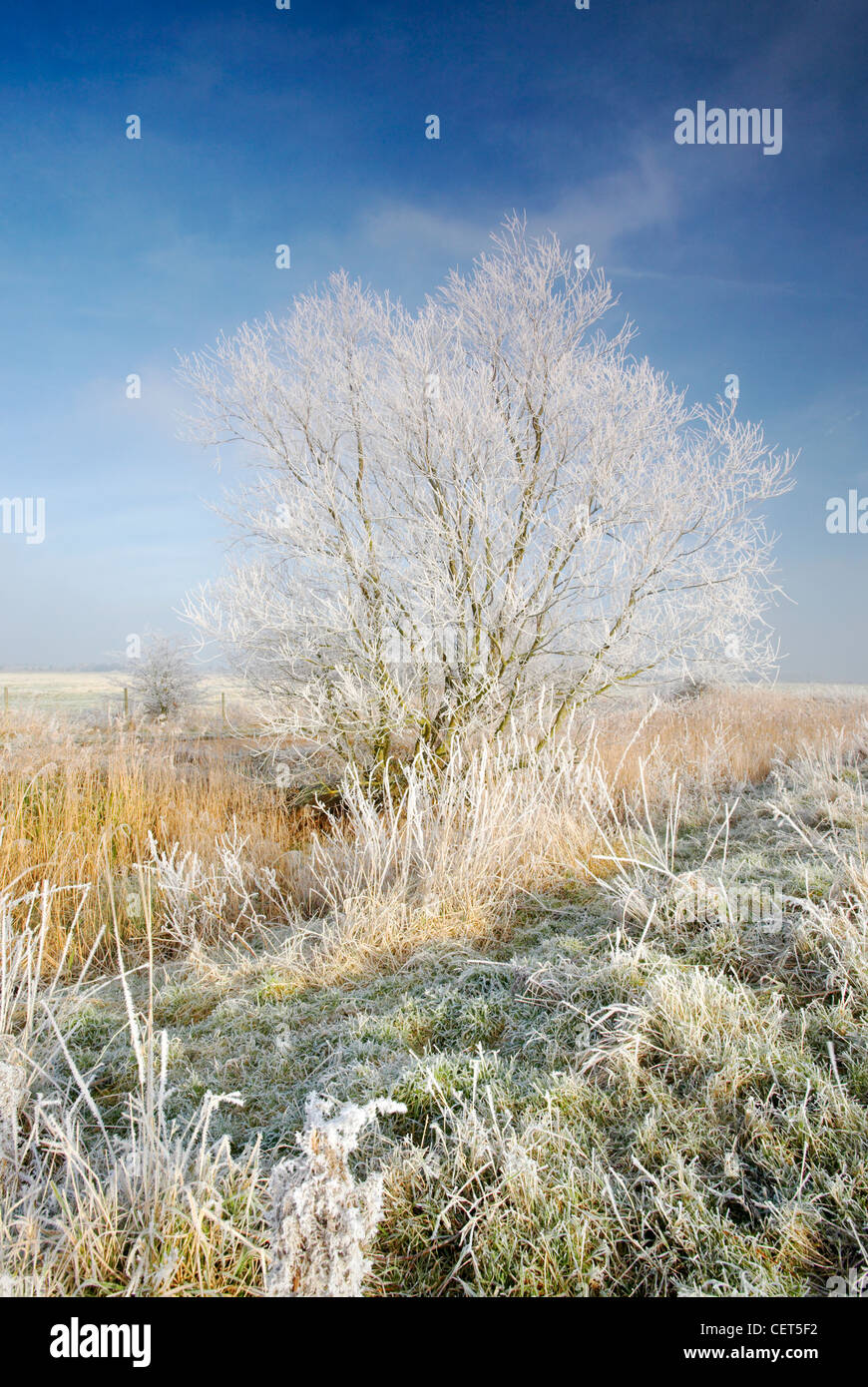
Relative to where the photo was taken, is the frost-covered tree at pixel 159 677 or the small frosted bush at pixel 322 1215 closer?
the small frosted bush at pixel 322 1215

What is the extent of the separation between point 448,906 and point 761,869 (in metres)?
1.64

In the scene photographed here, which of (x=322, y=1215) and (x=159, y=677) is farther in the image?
(x=159, y=677)

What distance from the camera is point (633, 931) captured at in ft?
9.68

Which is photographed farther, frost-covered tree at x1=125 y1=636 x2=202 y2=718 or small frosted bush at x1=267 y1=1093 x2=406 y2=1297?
frost-covered tree at x1=125 y1=636 x2=202 y2=718

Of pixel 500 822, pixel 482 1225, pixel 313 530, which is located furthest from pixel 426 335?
pixel 482 1225

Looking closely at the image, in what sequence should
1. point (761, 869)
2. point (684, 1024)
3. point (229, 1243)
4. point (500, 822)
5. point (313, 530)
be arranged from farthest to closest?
point (313, 530) → point (500, 822) → point (761, 869) → point (684, 1024) → point (229, 1243)

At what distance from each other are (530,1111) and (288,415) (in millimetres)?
7176

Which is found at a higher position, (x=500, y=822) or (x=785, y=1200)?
(x=500, y=822)
